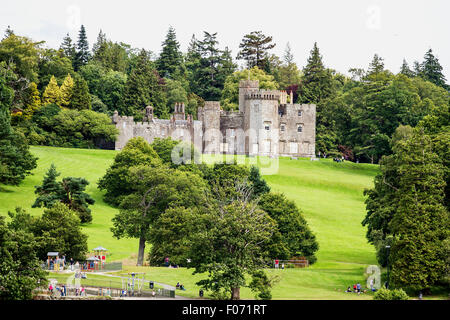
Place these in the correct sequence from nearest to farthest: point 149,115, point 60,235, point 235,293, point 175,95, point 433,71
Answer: point 235,293 < point 60,235 < point 149,115 < point 175,95 < point 433,71

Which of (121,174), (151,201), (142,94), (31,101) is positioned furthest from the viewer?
(142,94)

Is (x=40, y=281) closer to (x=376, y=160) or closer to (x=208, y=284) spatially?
(x=208, y=284)

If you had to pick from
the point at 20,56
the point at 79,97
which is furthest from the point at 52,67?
the point at 79,97

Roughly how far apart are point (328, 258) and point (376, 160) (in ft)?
157

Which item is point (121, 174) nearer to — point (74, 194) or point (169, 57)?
point (74, 194)

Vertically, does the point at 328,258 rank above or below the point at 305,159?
below

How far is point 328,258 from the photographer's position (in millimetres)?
62438

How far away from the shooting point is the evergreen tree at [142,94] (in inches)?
4656

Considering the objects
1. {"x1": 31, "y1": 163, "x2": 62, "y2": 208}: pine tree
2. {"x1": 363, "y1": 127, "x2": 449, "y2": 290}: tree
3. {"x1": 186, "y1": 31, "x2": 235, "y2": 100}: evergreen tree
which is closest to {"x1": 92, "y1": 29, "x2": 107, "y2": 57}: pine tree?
{"x1": 186, "y1": 31, "x2": 235, "y2": 100}: evergreen tree

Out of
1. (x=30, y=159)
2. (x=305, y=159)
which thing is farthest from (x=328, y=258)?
(x=305, y=159)

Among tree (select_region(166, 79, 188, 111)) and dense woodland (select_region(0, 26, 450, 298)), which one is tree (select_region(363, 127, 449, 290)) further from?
tree (select_region(166, 79, 188, 111))

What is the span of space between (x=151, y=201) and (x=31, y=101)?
171ft

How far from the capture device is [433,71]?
13588cm

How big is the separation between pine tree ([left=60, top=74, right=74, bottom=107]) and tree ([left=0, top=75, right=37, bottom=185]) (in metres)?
27.4
